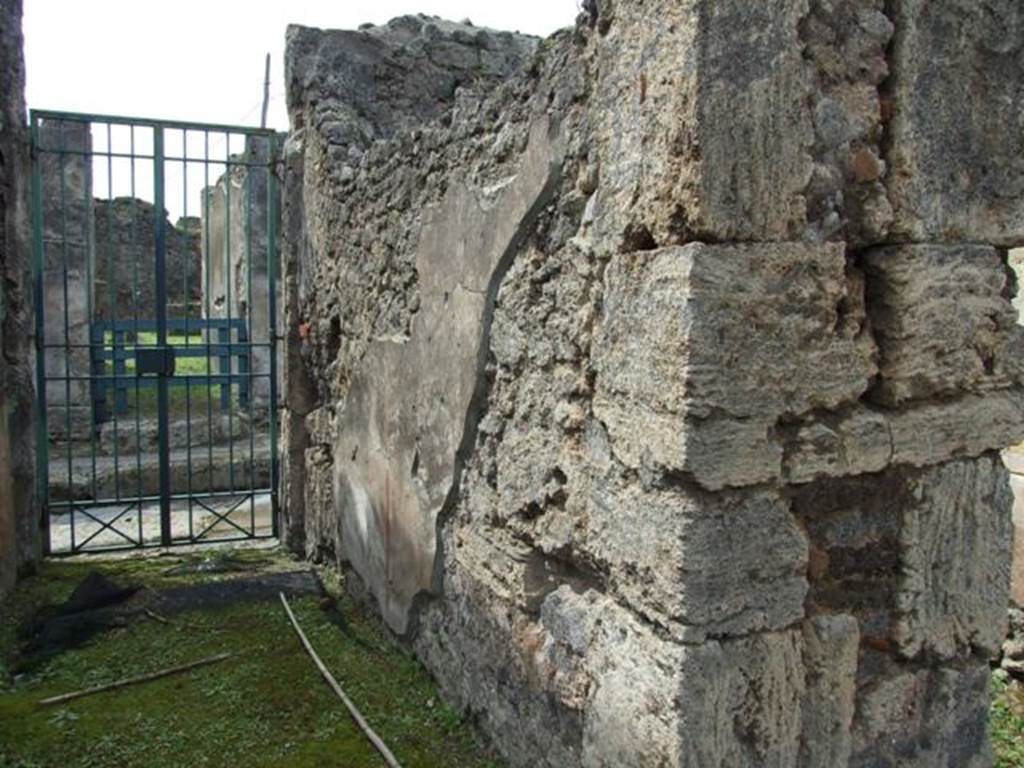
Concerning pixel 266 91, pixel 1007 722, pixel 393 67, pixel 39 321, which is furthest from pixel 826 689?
pixel 266 91

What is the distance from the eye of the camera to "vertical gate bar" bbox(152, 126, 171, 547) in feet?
17.5

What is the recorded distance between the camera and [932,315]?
2127 mm

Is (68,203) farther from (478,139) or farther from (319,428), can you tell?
(478,139)

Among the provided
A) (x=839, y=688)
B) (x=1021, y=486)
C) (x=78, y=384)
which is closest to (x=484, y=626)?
(x=839, y=688)

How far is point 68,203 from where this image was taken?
1003 centimetres

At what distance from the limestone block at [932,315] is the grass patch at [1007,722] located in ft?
4.67

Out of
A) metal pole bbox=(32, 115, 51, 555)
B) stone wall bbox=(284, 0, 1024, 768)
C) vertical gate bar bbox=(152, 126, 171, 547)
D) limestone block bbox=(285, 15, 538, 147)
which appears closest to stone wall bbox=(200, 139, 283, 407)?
vertical gate bar bbox=(152, 126, 171, 547)

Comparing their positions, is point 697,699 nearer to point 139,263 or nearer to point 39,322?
point 39,322

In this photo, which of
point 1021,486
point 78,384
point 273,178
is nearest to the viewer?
point 1021,486

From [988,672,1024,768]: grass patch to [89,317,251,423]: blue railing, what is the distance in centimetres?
422

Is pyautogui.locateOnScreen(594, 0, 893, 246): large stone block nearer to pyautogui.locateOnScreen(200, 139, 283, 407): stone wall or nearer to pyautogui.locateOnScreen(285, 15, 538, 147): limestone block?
pyautogui.locateOnScreen(285, 15, 538, 147): limestone block

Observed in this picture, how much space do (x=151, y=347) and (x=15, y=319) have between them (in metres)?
0.71

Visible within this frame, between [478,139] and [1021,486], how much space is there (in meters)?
2.49

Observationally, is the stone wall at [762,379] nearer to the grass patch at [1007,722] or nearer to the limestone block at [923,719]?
the limestone block at [923,719]
